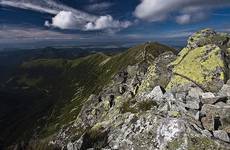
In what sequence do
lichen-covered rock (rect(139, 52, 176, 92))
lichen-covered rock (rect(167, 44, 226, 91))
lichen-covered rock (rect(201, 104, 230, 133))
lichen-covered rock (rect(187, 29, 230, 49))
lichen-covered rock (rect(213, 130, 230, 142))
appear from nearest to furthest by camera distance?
1. lichen-covered rock (rect(213, 130, 230, 142))
2. lichen-covered rock (rect(201, 104, 230, 133))
3. lichen-covered rock (rect(167, 44, 226, 91))
4. lichen-covered rock (rect(139, 52, 176, 92))
5. lichen-covered rock (rect(187, 29, 230, 49))

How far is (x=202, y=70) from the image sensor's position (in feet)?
113

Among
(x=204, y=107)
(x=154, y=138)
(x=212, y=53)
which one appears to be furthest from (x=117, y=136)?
(x=212, y=53)

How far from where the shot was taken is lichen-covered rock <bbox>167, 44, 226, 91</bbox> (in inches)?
1264

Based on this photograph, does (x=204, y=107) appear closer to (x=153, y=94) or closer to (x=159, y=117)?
(x=159, y=117)

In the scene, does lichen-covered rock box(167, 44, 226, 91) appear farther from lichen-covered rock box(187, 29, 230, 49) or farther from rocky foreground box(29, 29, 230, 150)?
lichen-covered rock box(187, 29, 230, 49)

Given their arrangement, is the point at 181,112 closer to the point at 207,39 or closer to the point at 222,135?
the point at 222,135

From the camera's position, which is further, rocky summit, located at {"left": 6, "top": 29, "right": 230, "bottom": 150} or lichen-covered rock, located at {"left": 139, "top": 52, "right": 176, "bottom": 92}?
lichen-covered rock, located at {"left": 139, "top": 52, "right": 176, "bottom": 92}

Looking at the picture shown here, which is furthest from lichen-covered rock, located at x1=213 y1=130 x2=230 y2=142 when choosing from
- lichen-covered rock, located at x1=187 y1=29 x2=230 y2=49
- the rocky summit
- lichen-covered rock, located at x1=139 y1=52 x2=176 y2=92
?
lichen-covered rock, located at x1=187 y1=29 x2=230 y2=49

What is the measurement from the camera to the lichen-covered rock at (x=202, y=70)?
32.1 meters

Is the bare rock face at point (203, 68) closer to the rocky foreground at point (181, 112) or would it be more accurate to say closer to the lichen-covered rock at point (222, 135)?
the rocky foreground at point (181, 112)

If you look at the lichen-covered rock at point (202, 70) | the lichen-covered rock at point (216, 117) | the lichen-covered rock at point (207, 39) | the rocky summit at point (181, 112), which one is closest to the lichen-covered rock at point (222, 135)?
the rocky summit at point (181, 112)

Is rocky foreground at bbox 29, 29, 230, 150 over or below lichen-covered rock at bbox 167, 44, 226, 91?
below

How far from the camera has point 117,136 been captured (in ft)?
82.6

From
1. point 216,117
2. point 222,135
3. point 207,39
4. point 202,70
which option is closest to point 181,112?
point 216,117
